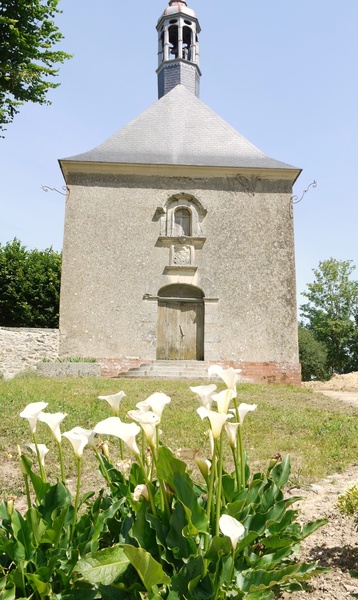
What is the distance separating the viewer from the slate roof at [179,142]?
52.8ft

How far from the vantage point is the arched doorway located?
50.9ft

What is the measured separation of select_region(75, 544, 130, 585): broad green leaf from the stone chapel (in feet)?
42.7

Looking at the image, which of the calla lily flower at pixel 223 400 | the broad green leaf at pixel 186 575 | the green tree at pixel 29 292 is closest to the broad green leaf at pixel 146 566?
the broad green leaf at pixel 186 575

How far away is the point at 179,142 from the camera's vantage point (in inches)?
666

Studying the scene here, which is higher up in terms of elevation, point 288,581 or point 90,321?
point 90,321

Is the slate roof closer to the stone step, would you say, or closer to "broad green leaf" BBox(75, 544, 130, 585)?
the stone step

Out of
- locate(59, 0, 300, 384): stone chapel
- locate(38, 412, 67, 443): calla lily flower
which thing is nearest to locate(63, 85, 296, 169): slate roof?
locate(59, 0, 300, 384): stone chapel

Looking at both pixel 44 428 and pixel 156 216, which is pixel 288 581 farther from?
pixel 156 216

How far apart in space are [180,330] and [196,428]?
9682 millimetres

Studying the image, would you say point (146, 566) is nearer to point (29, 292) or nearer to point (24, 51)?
point (24, 51)

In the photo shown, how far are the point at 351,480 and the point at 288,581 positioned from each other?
235cm

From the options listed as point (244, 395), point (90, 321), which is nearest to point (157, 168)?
point (90, 321)

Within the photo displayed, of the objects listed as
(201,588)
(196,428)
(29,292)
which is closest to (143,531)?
(201,588)

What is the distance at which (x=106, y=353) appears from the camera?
49.2ft
